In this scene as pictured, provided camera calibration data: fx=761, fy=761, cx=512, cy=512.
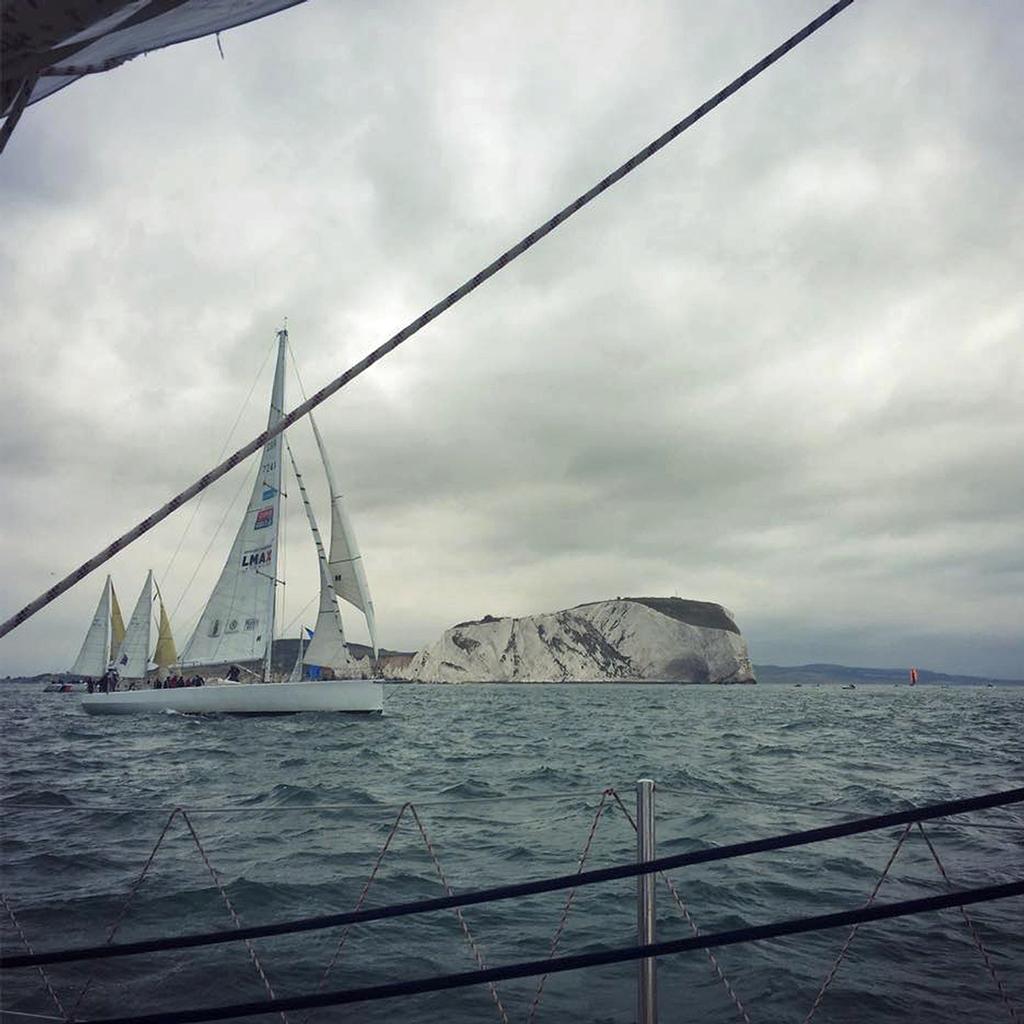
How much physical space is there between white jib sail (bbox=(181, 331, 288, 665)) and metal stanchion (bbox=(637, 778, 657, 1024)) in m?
33.2

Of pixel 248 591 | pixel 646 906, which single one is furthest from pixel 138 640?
pixel 646 906

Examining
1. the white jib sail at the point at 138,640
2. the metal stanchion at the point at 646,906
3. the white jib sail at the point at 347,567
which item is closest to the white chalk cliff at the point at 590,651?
the white jib sail at the point at 138,640

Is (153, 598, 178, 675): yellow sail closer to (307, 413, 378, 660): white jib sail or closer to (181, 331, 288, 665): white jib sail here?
(181, 331, 288, 665): white jib sail

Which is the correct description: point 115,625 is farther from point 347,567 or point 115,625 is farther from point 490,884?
point 490,884

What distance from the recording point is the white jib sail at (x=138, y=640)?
5069 cm

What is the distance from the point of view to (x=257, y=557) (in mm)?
35062

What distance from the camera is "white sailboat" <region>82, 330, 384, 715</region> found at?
105 ft

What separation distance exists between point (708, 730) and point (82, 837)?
23.9 metres

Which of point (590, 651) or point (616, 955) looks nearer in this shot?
point (616, 955)

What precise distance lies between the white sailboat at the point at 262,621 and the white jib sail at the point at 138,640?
14.1 m

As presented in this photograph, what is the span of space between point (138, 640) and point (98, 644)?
35.0ft

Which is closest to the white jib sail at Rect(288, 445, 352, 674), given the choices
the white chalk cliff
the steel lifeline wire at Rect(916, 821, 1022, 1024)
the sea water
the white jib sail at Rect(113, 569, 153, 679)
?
the sea water

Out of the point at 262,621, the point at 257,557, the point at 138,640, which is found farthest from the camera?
the point at 138,640

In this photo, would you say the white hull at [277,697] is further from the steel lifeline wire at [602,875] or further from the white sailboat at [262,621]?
the steel lifeline wire at [602,875]
